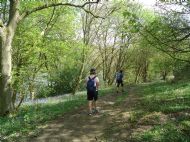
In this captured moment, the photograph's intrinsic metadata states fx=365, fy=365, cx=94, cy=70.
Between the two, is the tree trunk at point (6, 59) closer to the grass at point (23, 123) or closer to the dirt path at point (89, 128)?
the grass at point (23, 123)

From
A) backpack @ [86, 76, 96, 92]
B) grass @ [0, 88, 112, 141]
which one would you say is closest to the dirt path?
grass @ [0, 88, 112, 141]

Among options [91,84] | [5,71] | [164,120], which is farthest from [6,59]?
[164,120]

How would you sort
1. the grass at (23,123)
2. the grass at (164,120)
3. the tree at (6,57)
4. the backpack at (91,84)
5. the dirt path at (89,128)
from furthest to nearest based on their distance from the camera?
the tree at (6,57), the backpack at (91,84), the grass at (23,123), the dirt path at (89,128), the grass at (164,120)

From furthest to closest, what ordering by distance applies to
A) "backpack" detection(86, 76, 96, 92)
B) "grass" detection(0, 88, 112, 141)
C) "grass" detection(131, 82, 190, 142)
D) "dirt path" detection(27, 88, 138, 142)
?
"backpack" detection(86, 76, 96, 92) < "grass" detection(0, 88, 112, 141) < "dirt path" detection(27, 88, 138, 142) < "grass" detection(131, 82, 190, 142)

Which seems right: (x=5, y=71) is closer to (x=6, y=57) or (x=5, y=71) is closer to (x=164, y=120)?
(x=6, y=57)

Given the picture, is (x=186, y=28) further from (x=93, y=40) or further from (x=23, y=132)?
(x=93, y=40)

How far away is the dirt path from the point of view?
46.8ft

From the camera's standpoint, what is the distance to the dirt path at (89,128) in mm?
14254

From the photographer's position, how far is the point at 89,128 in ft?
51.5

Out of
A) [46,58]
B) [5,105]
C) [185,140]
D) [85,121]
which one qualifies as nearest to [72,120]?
[85,121]

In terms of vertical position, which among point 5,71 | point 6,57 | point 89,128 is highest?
point 6,57

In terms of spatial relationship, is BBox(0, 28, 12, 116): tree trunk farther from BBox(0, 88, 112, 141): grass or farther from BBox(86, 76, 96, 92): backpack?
BBox(86, 76, 96, 92): backpack

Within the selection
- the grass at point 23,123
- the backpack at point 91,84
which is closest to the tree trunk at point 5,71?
the grass at point 23,123

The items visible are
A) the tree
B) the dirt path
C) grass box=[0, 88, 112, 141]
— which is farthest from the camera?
the tree
